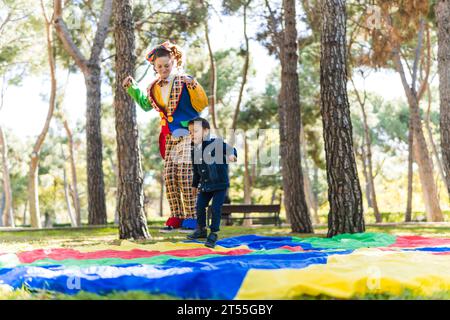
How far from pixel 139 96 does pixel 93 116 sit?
24.9 feet

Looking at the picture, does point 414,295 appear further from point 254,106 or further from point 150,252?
point 254,106

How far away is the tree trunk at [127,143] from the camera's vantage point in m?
7.82

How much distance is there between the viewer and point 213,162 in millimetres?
5797

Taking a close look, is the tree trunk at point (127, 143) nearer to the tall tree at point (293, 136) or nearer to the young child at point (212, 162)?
the young child at point (212, 162)

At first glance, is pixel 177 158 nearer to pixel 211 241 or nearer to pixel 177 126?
pixel 177 126

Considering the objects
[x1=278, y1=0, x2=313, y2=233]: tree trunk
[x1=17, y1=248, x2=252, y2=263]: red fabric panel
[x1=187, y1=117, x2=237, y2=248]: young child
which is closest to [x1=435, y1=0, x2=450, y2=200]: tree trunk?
[x1=278, y1=0, x2=313, y2=233]: tree trunk

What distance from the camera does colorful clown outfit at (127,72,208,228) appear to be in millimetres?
6262

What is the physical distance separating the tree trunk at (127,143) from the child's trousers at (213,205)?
1868 mm

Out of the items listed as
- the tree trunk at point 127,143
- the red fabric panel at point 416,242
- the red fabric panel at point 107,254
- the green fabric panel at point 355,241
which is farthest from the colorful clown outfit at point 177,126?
the red fabric panel at point 416,242

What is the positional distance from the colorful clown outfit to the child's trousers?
285 millimetres

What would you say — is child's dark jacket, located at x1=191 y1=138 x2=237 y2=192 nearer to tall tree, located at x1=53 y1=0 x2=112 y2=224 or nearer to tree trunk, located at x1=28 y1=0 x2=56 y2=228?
tall tree, located at x1=53 y1=0 x2=112 y2=224

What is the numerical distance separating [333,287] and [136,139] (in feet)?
17.4

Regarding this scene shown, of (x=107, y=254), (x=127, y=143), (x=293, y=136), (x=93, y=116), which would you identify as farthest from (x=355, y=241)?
(x=93, y=116)

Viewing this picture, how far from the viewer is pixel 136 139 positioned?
26.2 feet
